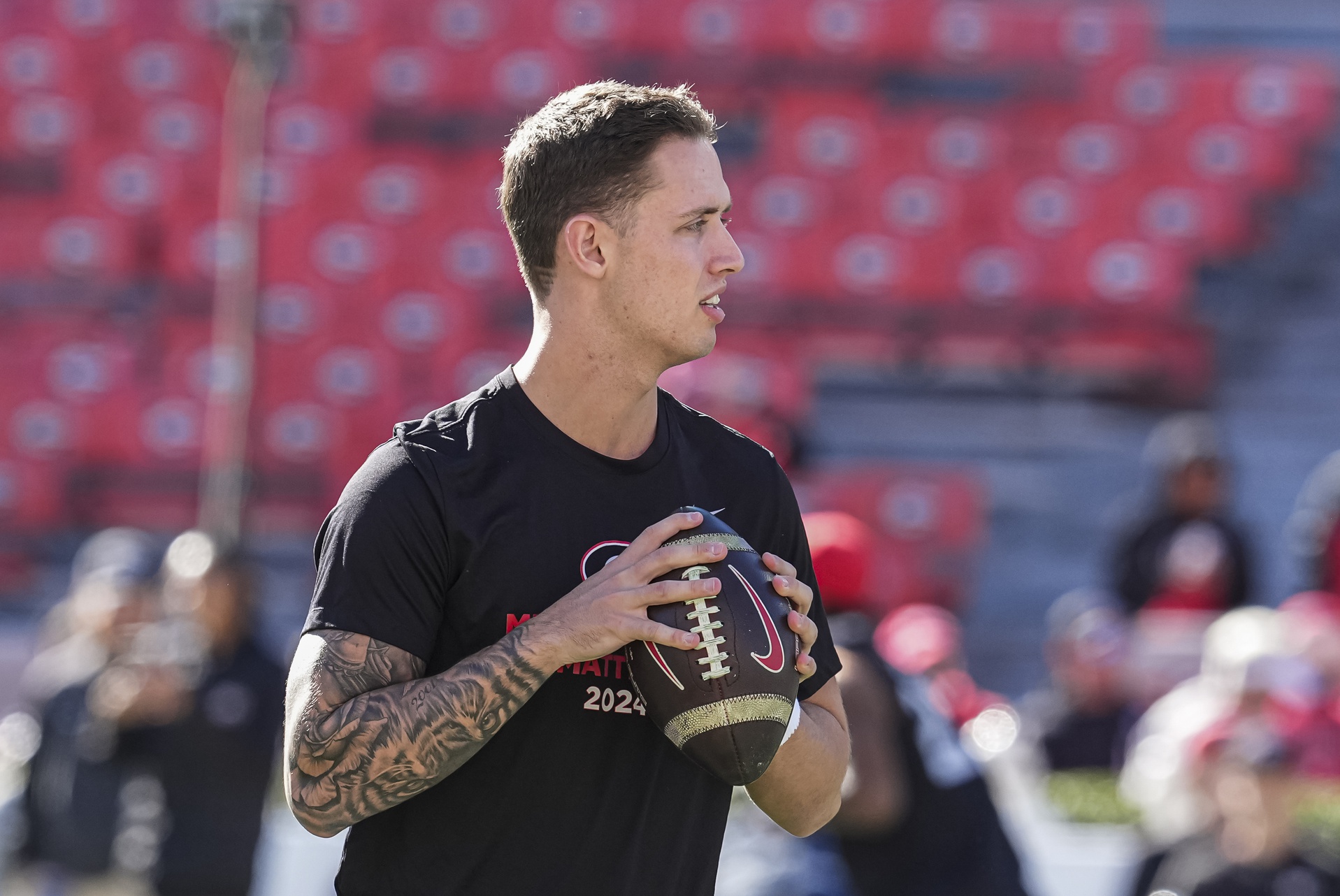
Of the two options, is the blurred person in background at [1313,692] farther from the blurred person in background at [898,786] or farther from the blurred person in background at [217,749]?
the blurred person in background at [217,749]

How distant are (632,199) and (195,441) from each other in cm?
1177

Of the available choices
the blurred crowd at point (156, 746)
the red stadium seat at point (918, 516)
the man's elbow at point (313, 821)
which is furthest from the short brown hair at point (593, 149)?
the red stadium seat at point (918, 516)

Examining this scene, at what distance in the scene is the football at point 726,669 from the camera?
1745 millimetres

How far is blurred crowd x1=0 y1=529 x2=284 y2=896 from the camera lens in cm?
501

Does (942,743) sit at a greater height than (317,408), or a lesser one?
lesser

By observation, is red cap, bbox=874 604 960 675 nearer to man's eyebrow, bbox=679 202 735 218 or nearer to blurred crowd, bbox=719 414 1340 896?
blurred crowd, bbox=719 414 1340 896

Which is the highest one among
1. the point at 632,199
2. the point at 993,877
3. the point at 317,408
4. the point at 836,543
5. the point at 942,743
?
the point at 317,408

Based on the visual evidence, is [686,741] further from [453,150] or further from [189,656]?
[453,150]

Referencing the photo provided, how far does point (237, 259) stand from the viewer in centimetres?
1271

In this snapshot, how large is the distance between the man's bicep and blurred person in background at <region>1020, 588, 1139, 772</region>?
487cm

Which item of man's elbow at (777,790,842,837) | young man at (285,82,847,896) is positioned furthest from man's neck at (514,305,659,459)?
man's elbow at (777,790,842,837)

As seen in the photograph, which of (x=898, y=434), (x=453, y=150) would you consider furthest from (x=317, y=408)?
(x=898, y=434)

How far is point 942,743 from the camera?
332 cm

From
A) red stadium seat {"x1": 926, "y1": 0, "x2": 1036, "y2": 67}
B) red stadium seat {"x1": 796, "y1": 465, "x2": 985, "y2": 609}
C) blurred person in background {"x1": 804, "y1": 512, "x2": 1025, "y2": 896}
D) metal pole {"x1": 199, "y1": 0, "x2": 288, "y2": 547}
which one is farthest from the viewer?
red stadium seat {"x1": 926, "y1": 0, "x2": 1036, "y2": 67}
